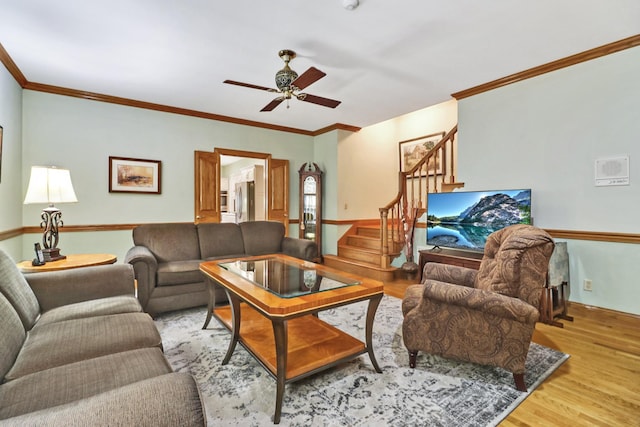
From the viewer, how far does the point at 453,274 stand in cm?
245

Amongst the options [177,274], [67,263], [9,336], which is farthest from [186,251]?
[9,336]

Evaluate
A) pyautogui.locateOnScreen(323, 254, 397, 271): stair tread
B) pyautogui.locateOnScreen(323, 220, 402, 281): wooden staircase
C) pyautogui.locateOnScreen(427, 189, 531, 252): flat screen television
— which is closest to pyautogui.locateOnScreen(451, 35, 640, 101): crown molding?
pyautogui.locateOnScreen(427, 189, 531, 252): flat screen television

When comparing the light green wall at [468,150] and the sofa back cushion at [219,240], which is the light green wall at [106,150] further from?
the sofa back cushion at [219,240]

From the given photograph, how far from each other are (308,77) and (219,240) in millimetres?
2381

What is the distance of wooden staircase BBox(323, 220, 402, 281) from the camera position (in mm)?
4688

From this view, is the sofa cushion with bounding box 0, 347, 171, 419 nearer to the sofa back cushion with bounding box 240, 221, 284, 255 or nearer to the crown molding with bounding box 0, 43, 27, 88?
the sofa back cushion with bounding box 240, 221, 284, 255

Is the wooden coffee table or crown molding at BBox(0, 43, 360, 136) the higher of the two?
crown molding at BBox(0, 43, 360, 136)

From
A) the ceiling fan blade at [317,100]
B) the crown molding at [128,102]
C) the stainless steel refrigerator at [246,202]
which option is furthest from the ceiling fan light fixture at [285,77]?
the stainless steel refrigerator at [246,202]

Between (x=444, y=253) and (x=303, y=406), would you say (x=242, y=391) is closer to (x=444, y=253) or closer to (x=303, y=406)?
(x=303, y=406)

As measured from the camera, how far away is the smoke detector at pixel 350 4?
2214 millimetres

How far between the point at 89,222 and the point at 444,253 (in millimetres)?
4695

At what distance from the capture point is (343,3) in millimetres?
2246

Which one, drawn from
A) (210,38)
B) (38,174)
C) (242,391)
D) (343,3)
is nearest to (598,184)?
(343,3)

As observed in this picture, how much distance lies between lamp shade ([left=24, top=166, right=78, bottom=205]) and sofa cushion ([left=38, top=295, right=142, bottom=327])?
1273 millimetres
